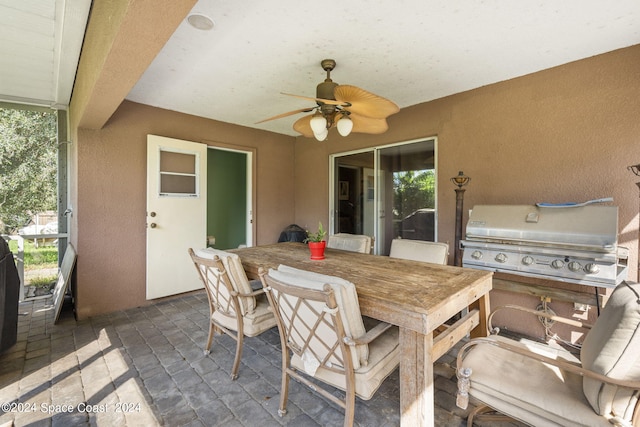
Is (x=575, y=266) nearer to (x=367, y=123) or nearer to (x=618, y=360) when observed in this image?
(x=618, y=360)

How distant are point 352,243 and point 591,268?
1850 millimetres

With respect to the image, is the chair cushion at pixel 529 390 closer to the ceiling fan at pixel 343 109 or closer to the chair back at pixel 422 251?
the chair back at pixel 422 251

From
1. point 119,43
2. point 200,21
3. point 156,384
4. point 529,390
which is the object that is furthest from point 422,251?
point 119,43

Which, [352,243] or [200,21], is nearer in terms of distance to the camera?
[200,21]

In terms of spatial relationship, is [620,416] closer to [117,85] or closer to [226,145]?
[117,85]

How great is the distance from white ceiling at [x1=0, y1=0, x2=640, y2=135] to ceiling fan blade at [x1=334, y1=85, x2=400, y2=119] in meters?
0.46

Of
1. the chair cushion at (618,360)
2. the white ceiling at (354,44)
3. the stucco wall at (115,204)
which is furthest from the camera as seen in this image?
the stucco wall at (115,204)

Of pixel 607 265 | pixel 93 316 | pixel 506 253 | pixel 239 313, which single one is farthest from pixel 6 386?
pixel 607 265

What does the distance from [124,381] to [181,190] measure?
2.37 m

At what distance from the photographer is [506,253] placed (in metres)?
2.44

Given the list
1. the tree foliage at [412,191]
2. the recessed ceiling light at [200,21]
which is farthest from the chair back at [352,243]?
the recessed ceiling light at [200,21]

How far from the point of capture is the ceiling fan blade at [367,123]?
239cm

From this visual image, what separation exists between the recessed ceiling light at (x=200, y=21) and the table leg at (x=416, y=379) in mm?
2241

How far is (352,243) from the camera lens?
9.78 ft
